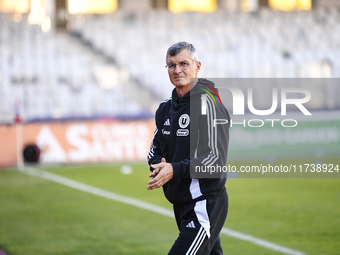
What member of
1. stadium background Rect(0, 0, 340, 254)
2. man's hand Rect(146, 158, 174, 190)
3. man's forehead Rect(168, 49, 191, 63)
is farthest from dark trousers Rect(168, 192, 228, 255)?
stadium background Rect(0, 0, 340, 254)

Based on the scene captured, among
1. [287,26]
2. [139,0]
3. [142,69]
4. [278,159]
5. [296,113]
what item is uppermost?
[139,0]

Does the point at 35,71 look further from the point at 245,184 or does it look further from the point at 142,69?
the point at 245,184

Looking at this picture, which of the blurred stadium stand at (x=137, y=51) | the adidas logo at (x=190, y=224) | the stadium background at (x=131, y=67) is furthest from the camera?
the blurred stadium stand at (x=137, y=51)

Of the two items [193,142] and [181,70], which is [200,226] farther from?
[181,70]

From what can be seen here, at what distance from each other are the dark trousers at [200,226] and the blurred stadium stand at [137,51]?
48.1 ft

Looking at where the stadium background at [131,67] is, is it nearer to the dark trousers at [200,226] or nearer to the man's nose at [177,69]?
the dark trousers at [200,226]

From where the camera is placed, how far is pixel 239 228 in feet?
22.4

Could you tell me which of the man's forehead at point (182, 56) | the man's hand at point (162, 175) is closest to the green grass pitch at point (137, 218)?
the man's hand at point (162, 175)

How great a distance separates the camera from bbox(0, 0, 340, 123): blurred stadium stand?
18422 mm

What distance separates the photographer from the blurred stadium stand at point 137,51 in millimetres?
18422

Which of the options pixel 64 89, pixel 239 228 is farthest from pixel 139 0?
pixel 239 228

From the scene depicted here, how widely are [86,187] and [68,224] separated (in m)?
3.38

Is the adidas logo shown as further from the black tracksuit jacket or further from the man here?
the black tracksuit jacket

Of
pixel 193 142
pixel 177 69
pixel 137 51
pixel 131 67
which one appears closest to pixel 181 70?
pixel 177 69
